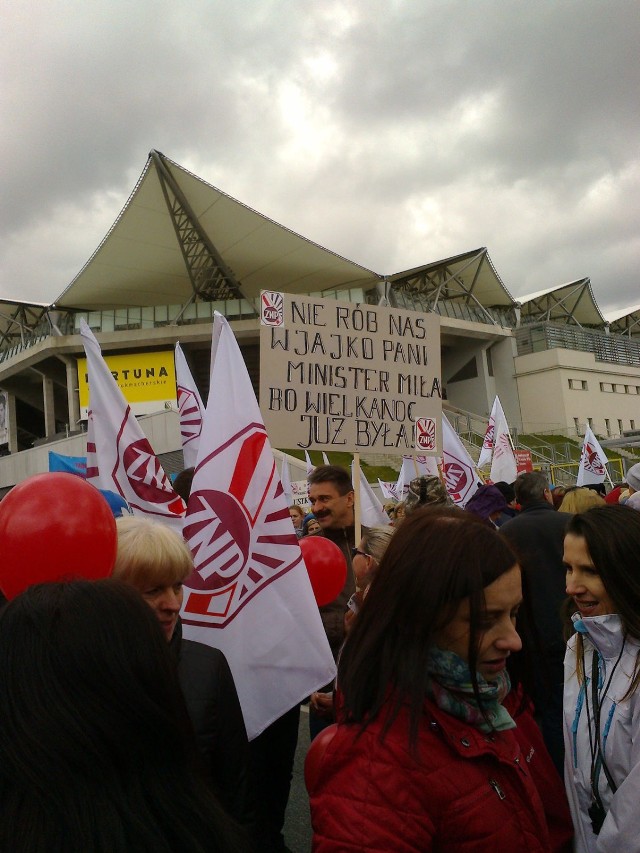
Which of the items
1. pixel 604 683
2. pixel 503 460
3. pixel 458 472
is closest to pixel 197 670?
pixel 604 683

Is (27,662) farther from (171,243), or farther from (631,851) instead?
(171,243)

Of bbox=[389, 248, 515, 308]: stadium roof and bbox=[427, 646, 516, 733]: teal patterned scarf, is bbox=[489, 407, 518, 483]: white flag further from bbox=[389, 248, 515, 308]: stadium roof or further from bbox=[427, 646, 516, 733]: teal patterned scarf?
bbox=[389, 248, 515, 308]: stadium roof

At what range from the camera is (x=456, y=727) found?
142 centimetres

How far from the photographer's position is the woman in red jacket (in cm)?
132

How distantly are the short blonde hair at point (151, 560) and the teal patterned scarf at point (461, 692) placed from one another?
981 mm

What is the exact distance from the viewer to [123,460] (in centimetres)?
435

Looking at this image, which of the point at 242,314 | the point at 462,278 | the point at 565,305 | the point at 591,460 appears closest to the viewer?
the point at 591,460

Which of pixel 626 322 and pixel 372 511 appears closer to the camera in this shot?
pixel 372 511

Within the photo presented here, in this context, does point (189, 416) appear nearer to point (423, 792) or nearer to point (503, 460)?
point (423, 792)

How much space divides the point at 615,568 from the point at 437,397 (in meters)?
3.16

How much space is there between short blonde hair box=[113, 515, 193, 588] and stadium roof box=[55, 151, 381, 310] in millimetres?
37018

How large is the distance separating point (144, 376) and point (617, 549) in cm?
4067

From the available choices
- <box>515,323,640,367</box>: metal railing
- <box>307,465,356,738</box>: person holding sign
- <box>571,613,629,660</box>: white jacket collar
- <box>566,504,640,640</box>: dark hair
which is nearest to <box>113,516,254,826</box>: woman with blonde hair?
<box>571,613,629,660</box>: white jacket collar

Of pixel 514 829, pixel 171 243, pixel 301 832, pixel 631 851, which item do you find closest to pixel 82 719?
pixel 514 829
